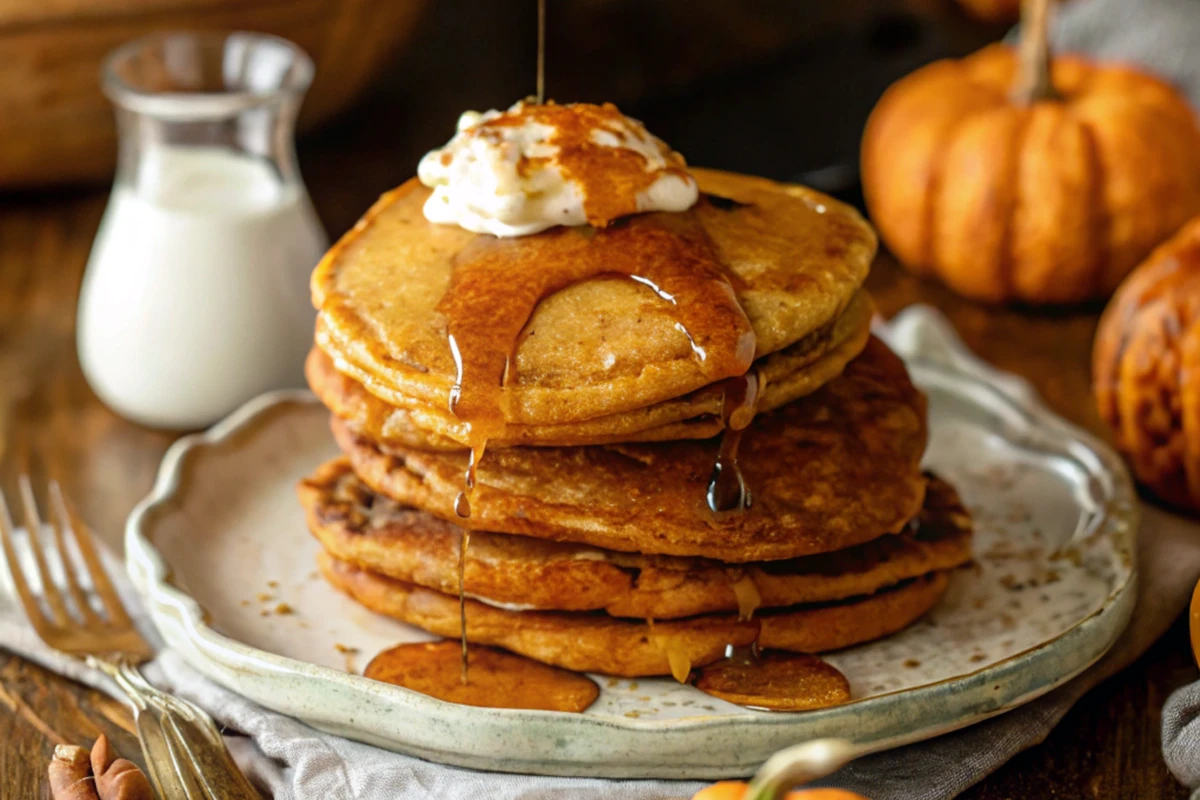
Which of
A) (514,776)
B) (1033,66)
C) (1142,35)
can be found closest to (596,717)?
(514,776)

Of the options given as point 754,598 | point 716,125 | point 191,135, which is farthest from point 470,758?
point 716,125

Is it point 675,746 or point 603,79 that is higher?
point 675,746

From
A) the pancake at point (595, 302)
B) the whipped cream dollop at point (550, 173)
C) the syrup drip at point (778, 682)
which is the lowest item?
the syrup drip at point (778, 682)

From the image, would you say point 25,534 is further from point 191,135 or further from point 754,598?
point 754,598

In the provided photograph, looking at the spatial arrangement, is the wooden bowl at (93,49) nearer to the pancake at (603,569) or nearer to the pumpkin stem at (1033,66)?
the pumpkin stem at (1033,66)

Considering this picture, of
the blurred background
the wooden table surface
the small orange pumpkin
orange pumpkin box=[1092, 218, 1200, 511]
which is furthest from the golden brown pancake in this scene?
the blurred background

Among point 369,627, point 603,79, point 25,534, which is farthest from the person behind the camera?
point 603,79

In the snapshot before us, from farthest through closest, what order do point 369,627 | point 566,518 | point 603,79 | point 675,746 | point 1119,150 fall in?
point 603,79, point 1119,150, point 369,627, point 566,518, point 675,746

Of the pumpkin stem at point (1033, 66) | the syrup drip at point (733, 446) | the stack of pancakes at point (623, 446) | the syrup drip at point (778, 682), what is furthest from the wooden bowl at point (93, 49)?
the syrup drip at point (778, 682)
